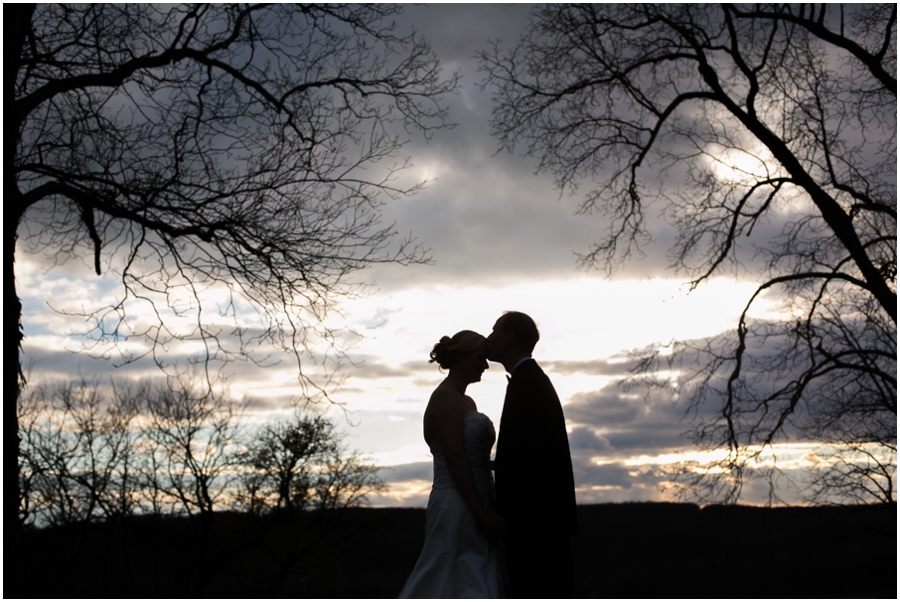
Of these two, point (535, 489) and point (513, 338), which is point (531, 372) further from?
point (535, 489)

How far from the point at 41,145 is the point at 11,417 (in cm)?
248

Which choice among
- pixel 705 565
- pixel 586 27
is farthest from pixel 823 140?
pixel 705 565

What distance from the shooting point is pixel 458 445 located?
14.8ft

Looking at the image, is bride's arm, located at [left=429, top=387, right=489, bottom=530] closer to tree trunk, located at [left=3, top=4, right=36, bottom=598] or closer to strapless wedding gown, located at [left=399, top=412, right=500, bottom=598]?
strapless wedding gown, located at [left=399, top=412, right=500, bottom=598]

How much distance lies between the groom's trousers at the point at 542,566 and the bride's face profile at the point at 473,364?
108 cm

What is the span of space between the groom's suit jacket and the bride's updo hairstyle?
20.6 inches

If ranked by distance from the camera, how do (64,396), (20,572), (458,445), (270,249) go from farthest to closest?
(64,396), (270,249), (20,572), (458,445)

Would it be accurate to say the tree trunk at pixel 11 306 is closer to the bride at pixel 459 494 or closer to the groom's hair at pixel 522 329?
the bride at pixel 459 494

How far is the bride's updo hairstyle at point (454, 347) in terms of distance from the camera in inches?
184

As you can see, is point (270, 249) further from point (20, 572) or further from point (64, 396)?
point (64, 396)

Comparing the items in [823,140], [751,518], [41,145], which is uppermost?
[823,140]

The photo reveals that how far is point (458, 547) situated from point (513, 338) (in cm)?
135

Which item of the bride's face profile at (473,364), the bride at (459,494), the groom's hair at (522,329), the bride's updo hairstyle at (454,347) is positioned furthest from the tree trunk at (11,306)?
the groom's hair at (522,329)

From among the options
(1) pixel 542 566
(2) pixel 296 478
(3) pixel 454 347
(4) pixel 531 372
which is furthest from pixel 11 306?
(2) pixel 296 478
